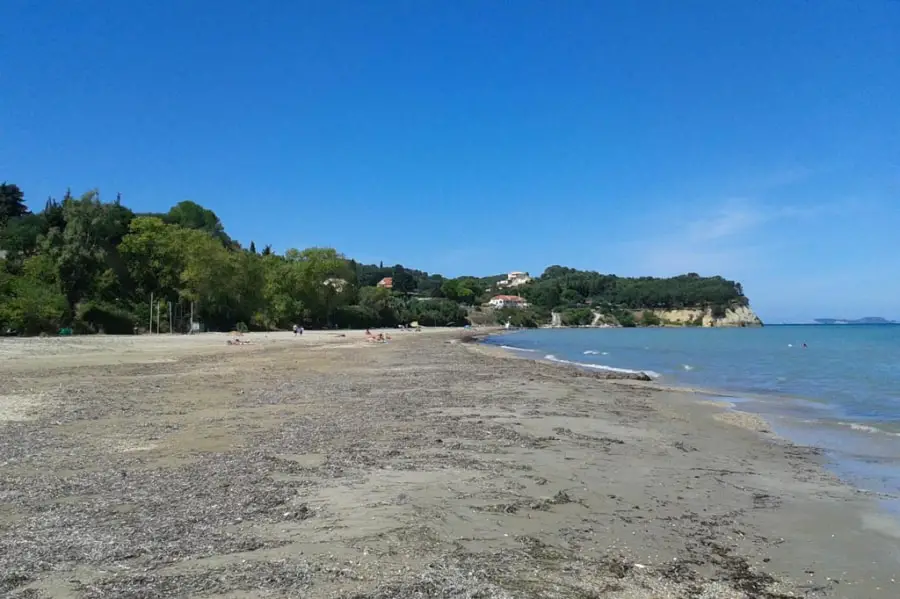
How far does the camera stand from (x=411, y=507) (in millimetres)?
6688

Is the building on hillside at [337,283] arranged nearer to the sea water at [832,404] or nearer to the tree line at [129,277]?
the tree line at [129,277]

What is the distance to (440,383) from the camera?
21.1 m

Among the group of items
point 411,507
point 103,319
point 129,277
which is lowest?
point 411,507

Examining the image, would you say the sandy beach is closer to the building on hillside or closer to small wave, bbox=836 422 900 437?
small wave, bbox=836 422 900 437

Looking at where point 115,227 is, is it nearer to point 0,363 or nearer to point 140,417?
point 0,363

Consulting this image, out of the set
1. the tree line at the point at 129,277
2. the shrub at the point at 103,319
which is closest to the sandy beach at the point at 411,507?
the tree line at the point at 129,277

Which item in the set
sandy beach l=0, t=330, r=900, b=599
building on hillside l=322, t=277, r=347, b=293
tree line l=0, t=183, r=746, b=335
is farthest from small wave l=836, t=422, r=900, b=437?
building on hillside l=322, t=277, r=347, b=293

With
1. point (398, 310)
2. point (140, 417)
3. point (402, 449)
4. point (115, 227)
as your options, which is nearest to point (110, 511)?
point (402, 449)

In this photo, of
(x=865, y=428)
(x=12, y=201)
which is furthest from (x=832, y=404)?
(x=12, y=201)

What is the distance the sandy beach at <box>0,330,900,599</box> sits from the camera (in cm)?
482

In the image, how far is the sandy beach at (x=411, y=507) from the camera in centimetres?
482

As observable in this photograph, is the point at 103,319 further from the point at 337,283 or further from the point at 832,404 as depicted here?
the point at 832,404

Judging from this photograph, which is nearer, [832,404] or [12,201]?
[832,404]

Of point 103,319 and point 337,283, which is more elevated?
point 337,283
